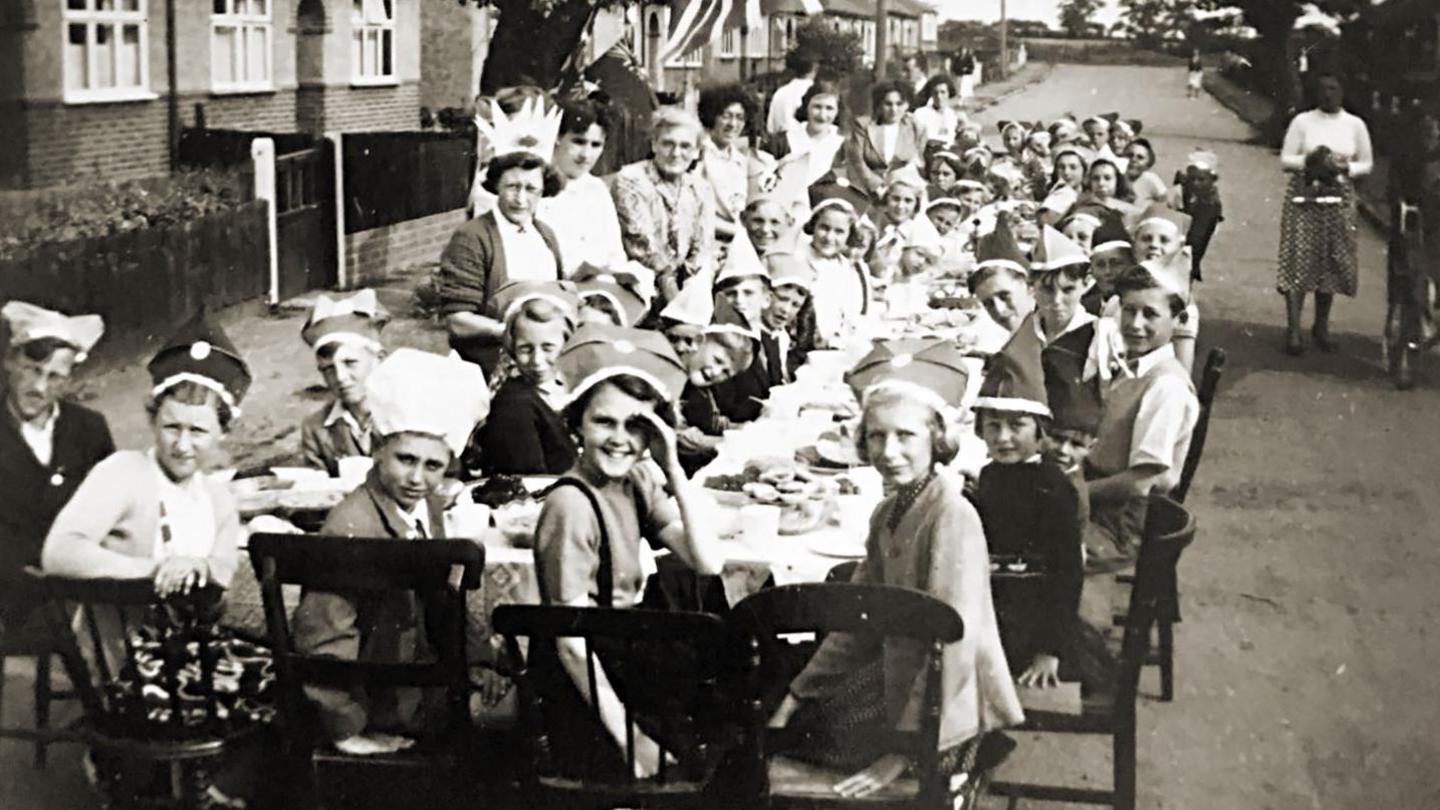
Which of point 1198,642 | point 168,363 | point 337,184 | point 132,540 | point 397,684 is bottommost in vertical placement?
point 1198,642

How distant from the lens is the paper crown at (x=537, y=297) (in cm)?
398

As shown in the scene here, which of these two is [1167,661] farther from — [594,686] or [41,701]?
[41,701]

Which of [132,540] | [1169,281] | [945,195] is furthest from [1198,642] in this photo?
[945,195]

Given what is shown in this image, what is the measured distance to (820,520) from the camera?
12.0ft

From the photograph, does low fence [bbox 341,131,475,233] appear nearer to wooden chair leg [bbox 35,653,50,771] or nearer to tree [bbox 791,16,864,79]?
wooden chair leg [bbox 35,653,50,771]

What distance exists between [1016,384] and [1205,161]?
3247mm

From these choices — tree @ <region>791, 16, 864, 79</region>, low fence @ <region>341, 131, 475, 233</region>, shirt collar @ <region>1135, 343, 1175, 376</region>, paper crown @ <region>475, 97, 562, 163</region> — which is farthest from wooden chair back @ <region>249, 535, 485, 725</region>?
tree @ <region>791, 16, 864, 79</region>

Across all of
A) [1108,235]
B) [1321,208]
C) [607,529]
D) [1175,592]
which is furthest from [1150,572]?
[1108,235]

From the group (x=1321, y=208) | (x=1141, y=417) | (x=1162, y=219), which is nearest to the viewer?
(x=1141, y=417)

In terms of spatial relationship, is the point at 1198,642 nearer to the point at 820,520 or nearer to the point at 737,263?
the point at 820,520

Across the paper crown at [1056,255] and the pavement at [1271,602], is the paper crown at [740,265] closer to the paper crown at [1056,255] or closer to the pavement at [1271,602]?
the paper crown at [1056,255]

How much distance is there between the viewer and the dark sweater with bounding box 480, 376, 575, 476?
12.9 ft

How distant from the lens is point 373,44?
152 inches

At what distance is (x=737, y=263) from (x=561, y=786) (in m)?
2.37
